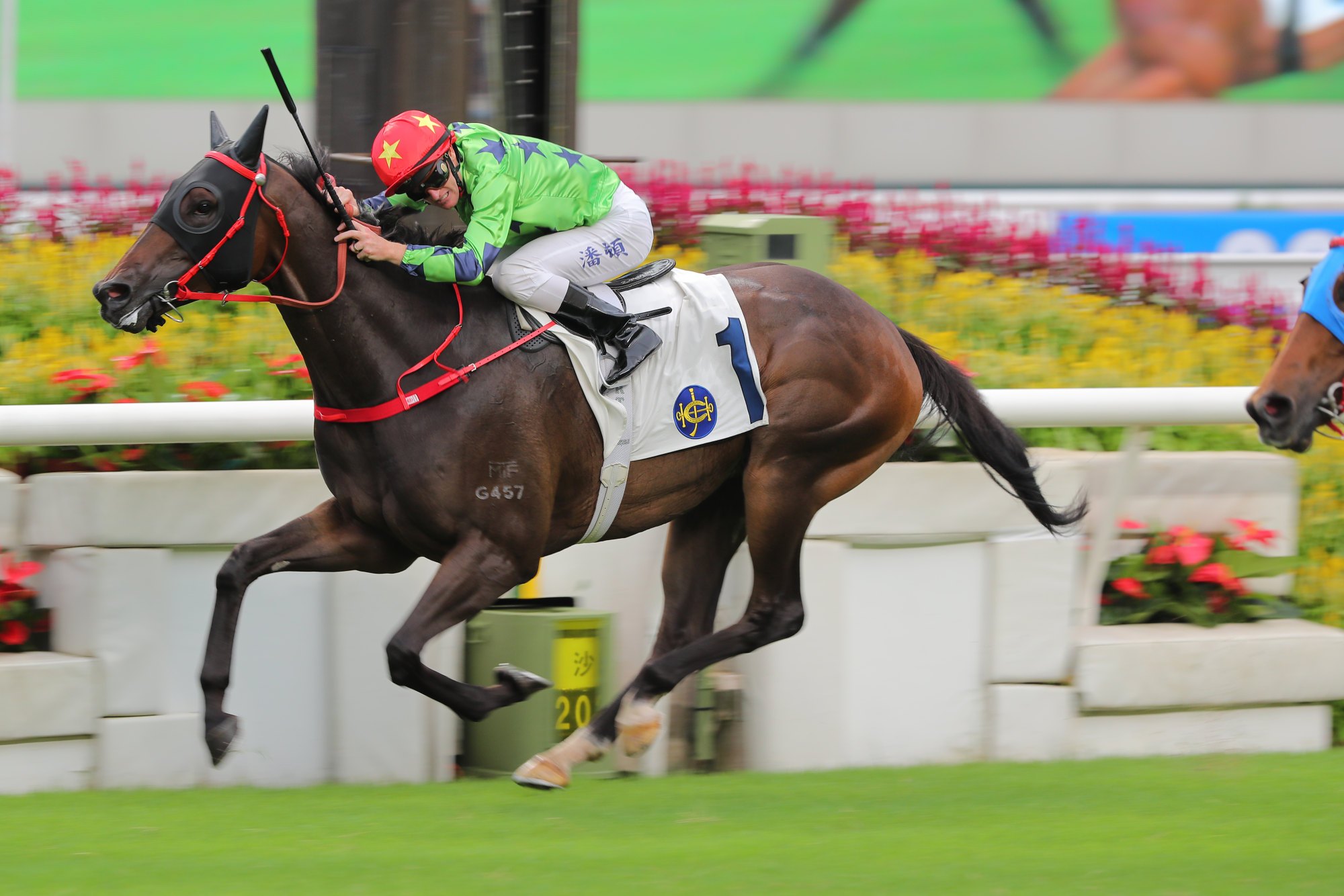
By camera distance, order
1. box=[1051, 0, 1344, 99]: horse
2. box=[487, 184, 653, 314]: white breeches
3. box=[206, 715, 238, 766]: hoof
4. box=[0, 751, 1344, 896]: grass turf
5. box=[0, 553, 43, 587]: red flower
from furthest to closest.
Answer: box=[1051, 0, 1344, 99]: horse
box=[0, 553, 43, 587]: red flower
box=[487, 184, 653, 314]: white breeches
box=[206, 715, 238, 766]: hoof
box=[0, 751, 1344, 896]: grass turf

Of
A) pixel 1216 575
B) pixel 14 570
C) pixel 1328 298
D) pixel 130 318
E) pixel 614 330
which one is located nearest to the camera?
pixel 130 318

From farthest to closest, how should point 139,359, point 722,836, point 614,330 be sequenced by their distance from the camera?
1. point 139,359
2. point 614,330
3. point 722,836

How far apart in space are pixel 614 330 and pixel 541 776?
1.26 meters

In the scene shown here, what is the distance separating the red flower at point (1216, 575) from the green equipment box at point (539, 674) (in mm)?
2075

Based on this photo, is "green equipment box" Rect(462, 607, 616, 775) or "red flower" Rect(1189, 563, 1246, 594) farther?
"red flower" Rect(1189, 563, 1246, 594)

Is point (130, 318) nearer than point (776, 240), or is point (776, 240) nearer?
point (130, 318)

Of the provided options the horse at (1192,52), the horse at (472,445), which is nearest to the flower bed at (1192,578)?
the horse at (472,445)

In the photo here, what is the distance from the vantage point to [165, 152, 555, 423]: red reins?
4.18m

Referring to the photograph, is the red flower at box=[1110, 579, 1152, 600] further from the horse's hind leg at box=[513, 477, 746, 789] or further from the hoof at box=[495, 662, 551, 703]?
the hoof at box=[495, 662, 551, 703]

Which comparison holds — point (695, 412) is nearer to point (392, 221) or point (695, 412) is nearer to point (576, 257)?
point (576, 257)

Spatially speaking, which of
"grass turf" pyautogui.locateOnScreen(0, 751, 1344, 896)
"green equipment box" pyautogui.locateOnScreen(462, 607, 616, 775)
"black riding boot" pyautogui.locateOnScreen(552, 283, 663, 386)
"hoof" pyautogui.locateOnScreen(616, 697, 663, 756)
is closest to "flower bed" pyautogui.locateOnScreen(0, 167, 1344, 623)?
"green equipment box" pyautogui.locateOnScreen(462, 607, 616, 775)

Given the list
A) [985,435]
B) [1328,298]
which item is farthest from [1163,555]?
[1328,298]

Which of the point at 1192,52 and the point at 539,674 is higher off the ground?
the point at 1192,52

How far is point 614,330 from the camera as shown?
465 cm
